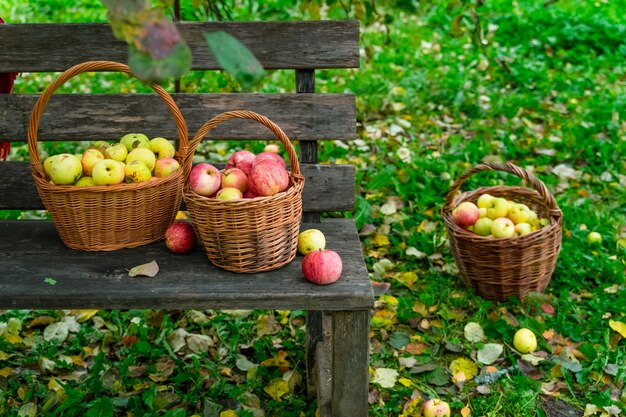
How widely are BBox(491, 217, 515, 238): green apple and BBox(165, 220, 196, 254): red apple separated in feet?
4.55

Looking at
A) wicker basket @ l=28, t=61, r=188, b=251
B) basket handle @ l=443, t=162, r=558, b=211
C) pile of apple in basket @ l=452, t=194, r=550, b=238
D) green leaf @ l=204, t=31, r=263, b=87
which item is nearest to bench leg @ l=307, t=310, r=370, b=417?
wicker basket @ l=28, t=61, r=188, b=251

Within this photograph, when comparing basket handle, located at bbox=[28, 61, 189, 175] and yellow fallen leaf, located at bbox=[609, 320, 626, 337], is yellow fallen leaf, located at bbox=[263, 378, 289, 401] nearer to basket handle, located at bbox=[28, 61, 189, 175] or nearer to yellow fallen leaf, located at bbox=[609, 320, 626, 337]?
basket handle, located at bbox=[28, 61, 189, 175]

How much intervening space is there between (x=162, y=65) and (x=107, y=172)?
3.78 feet

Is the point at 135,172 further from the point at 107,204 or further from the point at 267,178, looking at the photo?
the point at 267,178

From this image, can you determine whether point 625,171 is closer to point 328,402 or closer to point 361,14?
point 361,14

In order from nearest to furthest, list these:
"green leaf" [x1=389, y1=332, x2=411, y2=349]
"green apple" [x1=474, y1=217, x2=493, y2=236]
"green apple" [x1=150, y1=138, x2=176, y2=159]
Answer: "green apple" [x1=150, y1=138, x2=176, y2=159] < "green leaf" [x1=389, y1=332, x2=411, y2=349] < "green apple" [x1=474, y1=217, x2=493, y2=236]

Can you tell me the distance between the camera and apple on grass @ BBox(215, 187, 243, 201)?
1.89 metres

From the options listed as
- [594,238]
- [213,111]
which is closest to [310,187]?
[213,111]

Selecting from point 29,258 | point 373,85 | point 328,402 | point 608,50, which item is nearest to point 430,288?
point 328,402

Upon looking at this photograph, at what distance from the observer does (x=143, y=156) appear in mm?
2064

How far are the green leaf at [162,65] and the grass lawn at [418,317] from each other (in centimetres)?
162

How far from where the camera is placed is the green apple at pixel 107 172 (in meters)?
1.98

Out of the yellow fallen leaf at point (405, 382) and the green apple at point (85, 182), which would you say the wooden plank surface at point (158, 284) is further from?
the yellow fallen leaf at point (405, 382)

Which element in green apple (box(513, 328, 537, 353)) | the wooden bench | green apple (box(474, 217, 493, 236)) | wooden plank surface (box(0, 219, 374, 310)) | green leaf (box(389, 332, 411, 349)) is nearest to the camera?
wooden plank surface (box(0, 219, 374, 310))
